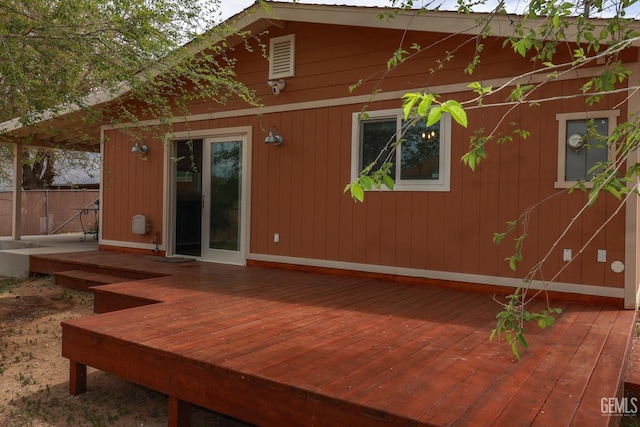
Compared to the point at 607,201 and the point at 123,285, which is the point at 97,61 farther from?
the point at 607,201

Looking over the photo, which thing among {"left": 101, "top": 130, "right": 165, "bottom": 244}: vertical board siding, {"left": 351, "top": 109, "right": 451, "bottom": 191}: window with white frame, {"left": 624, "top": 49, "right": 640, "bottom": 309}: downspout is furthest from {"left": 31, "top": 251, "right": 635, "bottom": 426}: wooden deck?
{"left": 101, "top": 130, "right": 165, "bottom": 244}: vertical board siding

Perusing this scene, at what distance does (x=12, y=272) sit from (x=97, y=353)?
5.44 metres

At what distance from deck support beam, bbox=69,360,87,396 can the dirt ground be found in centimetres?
4

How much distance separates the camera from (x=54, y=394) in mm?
3100

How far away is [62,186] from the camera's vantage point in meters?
19.0

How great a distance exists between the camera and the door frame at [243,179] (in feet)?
19.5

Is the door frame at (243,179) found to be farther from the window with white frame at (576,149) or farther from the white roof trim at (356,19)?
the window with white frame at (576,149)

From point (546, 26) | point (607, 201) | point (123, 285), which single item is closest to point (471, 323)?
point (607, 201)

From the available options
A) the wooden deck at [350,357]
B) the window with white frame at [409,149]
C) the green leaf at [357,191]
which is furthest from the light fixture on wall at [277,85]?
the green leaf at [357,191]

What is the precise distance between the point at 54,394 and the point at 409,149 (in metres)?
3.71

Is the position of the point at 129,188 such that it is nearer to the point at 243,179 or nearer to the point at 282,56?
the point at 243,179

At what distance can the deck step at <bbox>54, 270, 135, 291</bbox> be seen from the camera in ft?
18.2

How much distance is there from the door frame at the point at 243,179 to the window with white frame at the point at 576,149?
3.58m

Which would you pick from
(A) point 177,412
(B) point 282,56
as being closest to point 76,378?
(A) point 177,412
